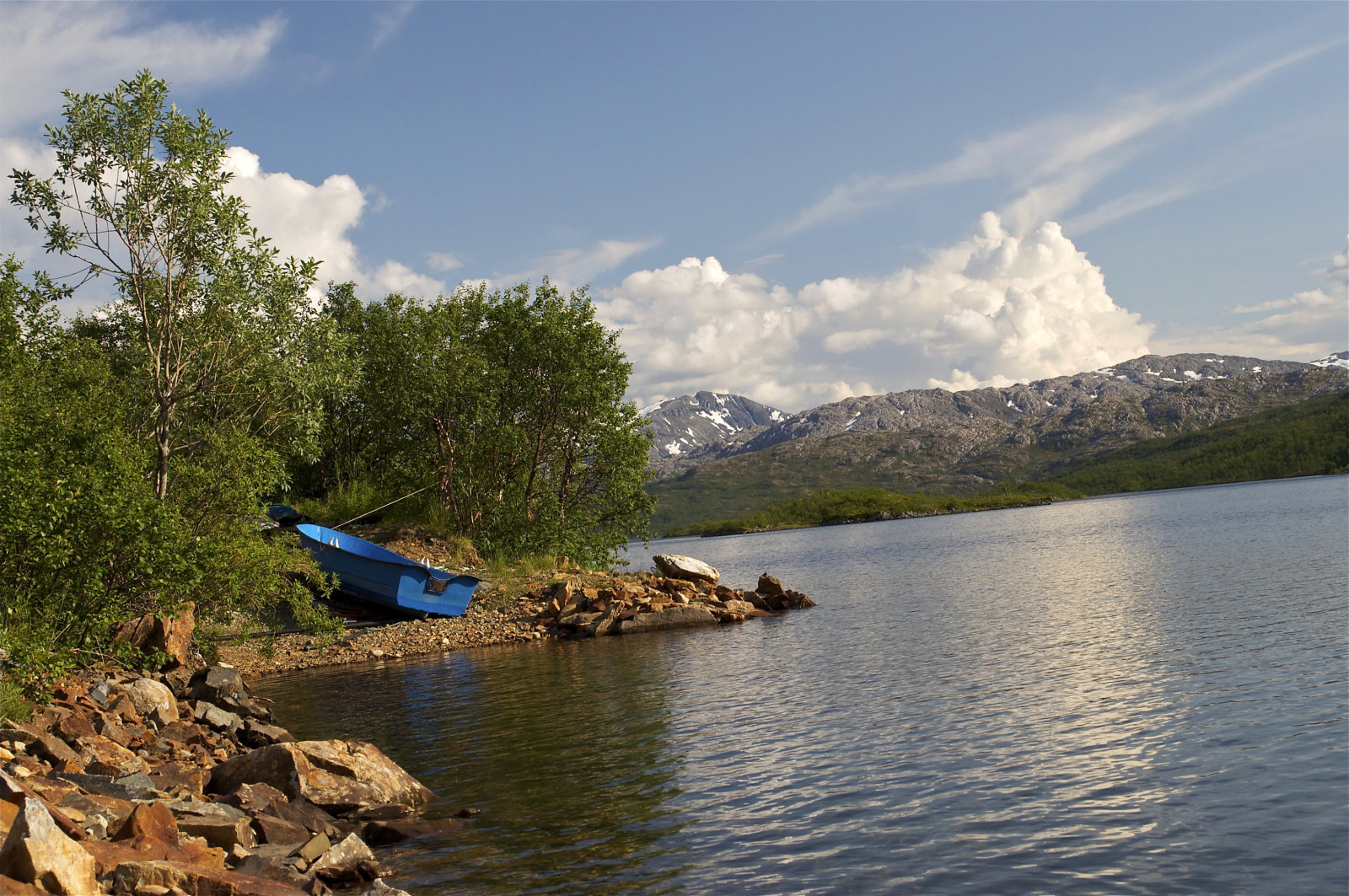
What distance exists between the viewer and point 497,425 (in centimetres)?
5134

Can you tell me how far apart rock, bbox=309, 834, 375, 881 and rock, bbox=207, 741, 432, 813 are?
2.84 metres

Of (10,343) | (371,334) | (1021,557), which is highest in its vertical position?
(371,334)

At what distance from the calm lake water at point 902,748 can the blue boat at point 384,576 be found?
520 cm

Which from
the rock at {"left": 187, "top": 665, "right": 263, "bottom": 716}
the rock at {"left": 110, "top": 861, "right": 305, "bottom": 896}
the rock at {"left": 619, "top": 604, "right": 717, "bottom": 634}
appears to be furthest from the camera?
the rock at {"left": 619, "top": 604, "right": 717, "bottom": 634}

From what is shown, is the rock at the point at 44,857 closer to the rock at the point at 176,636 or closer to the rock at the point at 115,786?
the rock at the point at 115,786

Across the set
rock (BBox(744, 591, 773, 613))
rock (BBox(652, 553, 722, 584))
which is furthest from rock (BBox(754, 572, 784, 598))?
rock (BBox(652, 553, 722, 584))

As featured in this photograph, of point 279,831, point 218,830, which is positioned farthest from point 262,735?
point 218,830

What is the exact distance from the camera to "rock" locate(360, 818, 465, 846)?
13.2 m

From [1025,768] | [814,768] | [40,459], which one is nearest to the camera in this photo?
[1025,768]

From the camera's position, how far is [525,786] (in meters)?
15.4

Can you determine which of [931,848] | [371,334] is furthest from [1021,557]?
[931,848]

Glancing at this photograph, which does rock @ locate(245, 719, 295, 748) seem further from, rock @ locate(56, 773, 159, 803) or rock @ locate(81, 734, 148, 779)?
rock @ locate(56, 773, 159, 803)

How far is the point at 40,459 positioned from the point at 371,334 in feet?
110

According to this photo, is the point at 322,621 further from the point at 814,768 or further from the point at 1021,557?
the point at 1021,557
